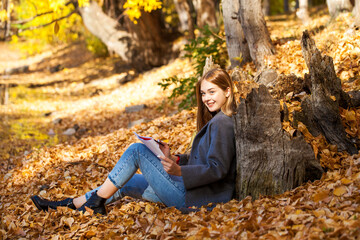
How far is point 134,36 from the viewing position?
13.6 metres

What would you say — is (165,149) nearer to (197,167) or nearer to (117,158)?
(197,167)

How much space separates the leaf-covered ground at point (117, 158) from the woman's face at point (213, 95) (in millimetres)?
849

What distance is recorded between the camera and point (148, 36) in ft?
44.9

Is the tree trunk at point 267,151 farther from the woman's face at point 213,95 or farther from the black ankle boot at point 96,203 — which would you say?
the black ankle boot at point 96,203

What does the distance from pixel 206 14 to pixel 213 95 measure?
31.3 feet

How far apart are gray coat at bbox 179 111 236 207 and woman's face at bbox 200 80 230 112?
4.6 inches

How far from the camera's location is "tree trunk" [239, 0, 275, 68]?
674cm

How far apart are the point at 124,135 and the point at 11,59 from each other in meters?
22.9

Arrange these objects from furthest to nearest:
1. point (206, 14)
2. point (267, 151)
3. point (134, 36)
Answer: point (134, 36) < point (206, 14) < point (267, 151)

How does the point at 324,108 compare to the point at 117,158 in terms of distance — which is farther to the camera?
the point at 117,158

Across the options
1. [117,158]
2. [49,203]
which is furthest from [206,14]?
[49,203]

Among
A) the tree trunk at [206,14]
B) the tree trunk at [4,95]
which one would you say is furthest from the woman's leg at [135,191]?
the tree trunk at [4,95]

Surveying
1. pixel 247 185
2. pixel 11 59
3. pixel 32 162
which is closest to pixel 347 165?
pixel 247 185

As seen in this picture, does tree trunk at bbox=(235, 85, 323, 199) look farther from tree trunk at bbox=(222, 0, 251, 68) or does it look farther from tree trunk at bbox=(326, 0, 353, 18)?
tree trunk at bbox=(326, 0, 353, 18)
